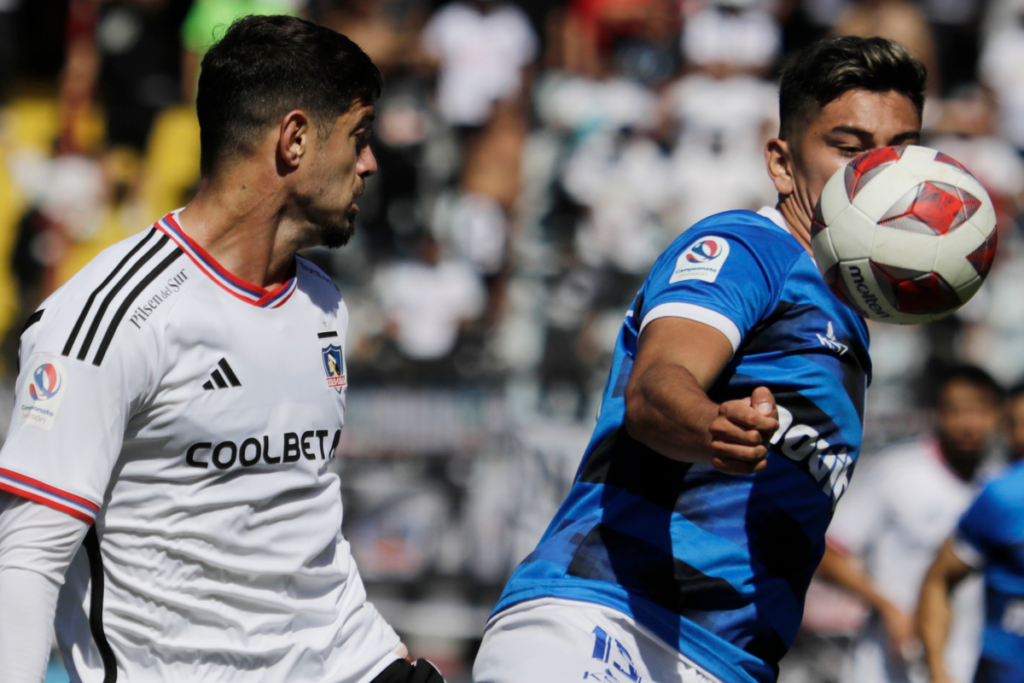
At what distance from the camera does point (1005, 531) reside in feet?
17.2

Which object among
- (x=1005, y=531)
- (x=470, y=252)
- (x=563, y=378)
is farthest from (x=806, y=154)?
(x=470, y=252)

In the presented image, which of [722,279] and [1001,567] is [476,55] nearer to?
[1001,567]

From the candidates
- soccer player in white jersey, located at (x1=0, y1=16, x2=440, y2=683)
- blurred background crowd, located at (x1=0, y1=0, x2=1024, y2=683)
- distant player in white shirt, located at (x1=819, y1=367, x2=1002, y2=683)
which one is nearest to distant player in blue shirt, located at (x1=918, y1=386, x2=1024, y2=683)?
distant player in white shirt, located at (x1=819, y1=367, x2=1002, y2=683)

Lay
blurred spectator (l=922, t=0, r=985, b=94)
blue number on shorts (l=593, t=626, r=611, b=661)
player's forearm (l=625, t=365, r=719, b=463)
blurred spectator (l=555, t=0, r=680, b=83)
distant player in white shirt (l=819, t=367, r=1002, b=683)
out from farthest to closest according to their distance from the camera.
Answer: blurred spectator (l=922, t=0, r=985, b=94), blurred spectator (l=555, t=0, r=680, b=83), distant player in white shirt (l=819, t=367, r=1002, b=683), blue number on shorts (l=593, t=626, r=611, b=661), player's forearm (l=625, t=365, r=719, b=463)

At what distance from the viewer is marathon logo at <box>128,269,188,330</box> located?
2.47 m

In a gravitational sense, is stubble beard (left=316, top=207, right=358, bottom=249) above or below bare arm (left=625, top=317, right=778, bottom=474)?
above

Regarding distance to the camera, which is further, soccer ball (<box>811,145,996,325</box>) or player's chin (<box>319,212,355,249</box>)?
player's chin (<box>319,212,355,249</box>)

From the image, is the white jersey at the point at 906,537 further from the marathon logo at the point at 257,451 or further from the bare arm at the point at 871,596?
the marathon logo at the point at 257,451

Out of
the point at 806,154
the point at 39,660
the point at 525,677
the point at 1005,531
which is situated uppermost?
the point at 806,154

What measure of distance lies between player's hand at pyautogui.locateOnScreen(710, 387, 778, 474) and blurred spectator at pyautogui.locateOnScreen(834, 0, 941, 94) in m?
8.93

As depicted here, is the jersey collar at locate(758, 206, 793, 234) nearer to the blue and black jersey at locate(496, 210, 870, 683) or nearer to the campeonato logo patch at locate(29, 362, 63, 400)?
the blue and black jersey at locate(496, 210, 870, 683)

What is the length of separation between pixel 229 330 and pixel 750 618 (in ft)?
4.96

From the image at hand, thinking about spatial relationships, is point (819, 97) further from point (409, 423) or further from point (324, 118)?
point (409, 423)

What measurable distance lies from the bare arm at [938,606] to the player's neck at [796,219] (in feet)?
11.1
